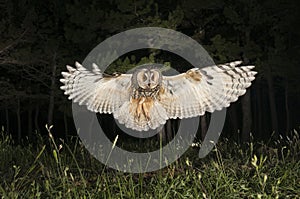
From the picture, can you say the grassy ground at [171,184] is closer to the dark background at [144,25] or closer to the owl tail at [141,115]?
the owl tail at [141,115]

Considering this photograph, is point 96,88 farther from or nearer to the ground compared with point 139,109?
farther from the ground

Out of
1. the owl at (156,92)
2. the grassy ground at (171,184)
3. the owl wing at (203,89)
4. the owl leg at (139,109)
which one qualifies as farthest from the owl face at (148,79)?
the grassy ground at (171,184)

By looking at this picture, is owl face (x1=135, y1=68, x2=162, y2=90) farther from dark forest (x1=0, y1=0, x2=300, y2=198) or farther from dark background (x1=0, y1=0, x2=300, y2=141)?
dark background (x1=0, y1=0, x2=300, y2=141)

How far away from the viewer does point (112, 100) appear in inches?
189

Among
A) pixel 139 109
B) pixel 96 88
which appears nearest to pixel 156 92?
pixel 139 109

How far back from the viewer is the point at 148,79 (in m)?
4.12

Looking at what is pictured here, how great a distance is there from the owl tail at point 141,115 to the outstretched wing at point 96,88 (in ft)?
0.42

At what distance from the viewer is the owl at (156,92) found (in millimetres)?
4332

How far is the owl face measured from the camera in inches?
162

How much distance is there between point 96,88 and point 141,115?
1.99 feet

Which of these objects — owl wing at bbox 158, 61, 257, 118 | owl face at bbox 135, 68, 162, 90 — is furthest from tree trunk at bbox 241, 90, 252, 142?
owl face at bbox 135, 68, 162, 90

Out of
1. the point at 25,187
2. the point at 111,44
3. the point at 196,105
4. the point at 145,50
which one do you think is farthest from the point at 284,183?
the point at 145,50

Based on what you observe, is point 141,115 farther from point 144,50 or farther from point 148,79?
point 144,50

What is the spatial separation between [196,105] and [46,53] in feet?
28.6
